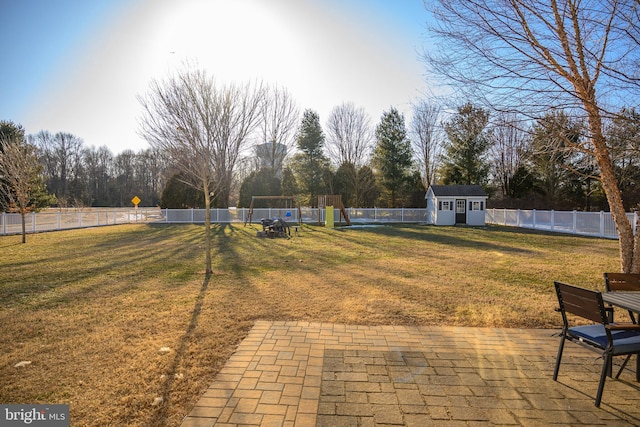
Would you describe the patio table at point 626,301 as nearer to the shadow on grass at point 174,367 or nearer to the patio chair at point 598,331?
the patio chair at point 598,331

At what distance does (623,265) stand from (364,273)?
5.41 m

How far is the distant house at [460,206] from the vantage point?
26250 mm

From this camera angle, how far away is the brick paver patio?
249 centimetres

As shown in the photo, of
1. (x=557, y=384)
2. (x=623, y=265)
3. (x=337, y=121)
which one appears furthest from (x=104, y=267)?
(x=337, y=121)

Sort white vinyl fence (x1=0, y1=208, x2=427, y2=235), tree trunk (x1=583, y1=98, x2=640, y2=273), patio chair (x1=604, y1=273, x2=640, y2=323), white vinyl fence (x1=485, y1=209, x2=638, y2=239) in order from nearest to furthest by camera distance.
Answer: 1. patio chair (x1=604, y1=273, x2=640, y2=323)
2. tree trunk (x1=583, y1=98, x2=640, y2=273)
3. white vinyl fence (x1=485, y1=209, x2=638, y2=239)
4. white vinyl fence (x1=0, y1=208, x2=427, y2=235)

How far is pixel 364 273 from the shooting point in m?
8.18

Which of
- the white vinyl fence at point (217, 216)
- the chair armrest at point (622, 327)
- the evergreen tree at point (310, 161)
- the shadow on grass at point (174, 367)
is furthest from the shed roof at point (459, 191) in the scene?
the chair armrest at point (622, 327)

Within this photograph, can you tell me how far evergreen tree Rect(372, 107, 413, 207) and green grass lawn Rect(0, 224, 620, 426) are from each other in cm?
2180

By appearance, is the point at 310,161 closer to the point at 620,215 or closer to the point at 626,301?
the point at 620,215

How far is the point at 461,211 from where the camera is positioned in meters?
26.5

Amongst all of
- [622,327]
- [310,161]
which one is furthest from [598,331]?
[310,161]

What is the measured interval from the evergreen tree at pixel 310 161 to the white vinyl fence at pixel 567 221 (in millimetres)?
16756

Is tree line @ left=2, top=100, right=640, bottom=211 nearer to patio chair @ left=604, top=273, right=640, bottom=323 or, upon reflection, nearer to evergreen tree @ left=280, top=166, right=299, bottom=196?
evergreen tree @ left=280, top=166, right=299, bottom=196

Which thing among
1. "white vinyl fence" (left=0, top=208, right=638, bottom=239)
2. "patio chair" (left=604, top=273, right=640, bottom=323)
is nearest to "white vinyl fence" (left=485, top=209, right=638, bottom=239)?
"white vinyl fence" (left=0, top=208, right=638, bottom=239)
